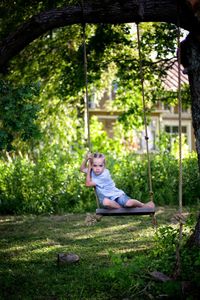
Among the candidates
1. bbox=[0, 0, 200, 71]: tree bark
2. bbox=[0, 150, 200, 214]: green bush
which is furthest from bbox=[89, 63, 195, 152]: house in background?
bbox=[0, 0, 200, 71]: tree bark

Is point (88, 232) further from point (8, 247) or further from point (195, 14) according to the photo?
point (195, 14)

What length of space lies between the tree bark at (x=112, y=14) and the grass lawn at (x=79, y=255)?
2847 millimetres

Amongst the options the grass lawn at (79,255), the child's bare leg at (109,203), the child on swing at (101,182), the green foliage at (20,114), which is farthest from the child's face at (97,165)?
the grass lawn at (79,255)

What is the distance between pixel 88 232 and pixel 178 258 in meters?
4.85

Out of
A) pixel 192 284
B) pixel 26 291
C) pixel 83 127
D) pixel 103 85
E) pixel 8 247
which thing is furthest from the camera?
pixel 83 127

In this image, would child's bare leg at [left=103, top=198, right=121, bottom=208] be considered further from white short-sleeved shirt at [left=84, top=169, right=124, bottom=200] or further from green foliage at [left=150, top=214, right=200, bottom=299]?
green foliage at [left=150, top=214, right=200, bottom=299]

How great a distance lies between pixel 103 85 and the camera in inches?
727

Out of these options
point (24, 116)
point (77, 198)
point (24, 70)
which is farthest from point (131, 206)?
point (24, 70)

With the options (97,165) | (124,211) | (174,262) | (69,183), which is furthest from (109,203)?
(69,183)

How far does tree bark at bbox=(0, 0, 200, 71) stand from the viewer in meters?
6.59

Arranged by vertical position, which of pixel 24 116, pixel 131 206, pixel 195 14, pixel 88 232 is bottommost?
pixel 88 232

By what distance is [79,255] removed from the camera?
27.2 ft

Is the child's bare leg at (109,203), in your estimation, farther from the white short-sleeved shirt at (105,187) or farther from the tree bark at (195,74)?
the tree bark at (195,74)

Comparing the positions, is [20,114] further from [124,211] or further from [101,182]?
[124,211]
